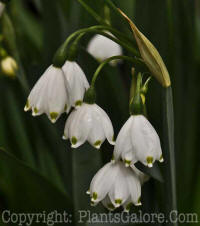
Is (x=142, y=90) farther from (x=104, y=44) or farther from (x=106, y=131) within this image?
(x=104, y=44)

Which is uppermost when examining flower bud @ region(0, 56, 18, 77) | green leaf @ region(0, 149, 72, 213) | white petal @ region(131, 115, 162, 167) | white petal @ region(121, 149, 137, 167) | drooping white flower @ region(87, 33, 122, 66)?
drooping white flower @ region(87, 33, 122, 66)

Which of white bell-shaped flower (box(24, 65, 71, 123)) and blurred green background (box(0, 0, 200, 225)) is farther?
blurred green background (box(0, 0, 200, 225))

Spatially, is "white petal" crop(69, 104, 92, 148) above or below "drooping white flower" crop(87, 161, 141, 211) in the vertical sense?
above

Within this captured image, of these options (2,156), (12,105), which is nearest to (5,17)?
(12,105)

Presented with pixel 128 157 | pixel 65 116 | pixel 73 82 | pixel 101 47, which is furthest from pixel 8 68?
pixel 128 157

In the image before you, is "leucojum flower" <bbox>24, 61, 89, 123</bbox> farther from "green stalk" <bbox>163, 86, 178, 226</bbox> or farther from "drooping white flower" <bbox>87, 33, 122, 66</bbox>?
"drooping white flower" <bbox>87, 33, 122, 66</bbox>

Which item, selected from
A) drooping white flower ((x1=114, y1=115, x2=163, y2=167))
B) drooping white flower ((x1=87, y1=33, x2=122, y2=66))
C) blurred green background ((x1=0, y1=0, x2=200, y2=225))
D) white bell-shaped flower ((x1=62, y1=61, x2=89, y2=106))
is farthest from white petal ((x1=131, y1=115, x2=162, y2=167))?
drooping white flower ((x1=87, y1=33, x2=122, y2=66))
